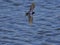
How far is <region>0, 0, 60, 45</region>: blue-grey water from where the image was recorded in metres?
6.85

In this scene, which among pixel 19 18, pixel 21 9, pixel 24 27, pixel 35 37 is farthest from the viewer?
pixel 21 9

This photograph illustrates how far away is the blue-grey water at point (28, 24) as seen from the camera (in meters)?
6.85

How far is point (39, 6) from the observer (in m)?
8.77

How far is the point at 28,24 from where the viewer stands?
7461 mm

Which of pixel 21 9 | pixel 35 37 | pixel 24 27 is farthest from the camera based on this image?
pixel 21 9

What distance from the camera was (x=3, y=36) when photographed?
7043mm

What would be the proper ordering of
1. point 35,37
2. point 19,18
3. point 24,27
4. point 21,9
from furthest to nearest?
1. point 21,9
2. point 19,18
3. point 24,27
4. point 35,37

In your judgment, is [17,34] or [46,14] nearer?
[17,34]

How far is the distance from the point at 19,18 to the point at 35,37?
3.92 ft

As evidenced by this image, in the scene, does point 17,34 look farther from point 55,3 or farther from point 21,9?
point 55,3

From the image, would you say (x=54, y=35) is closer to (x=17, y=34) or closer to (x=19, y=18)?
(x=17, y=34)

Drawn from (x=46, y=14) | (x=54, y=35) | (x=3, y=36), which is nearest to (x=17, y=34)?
(x=3, y=36)

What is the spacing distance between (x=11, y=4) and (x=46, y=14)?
1.28 m

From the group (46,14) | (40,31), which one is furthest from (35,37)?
(46,14)
